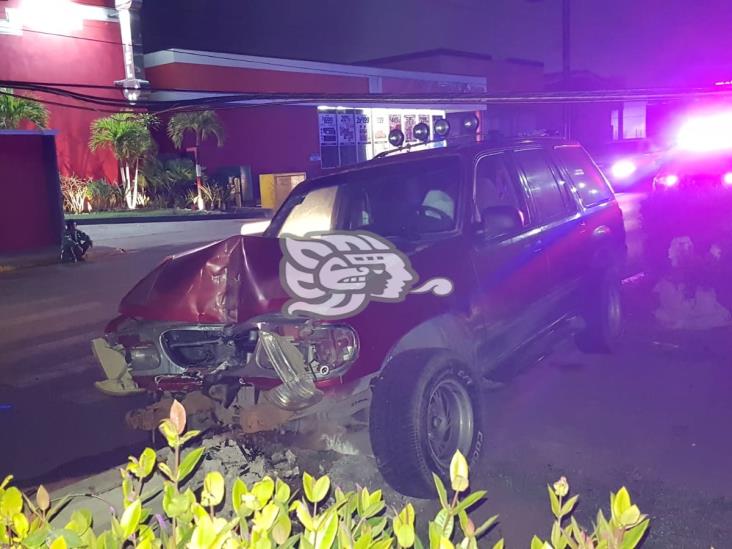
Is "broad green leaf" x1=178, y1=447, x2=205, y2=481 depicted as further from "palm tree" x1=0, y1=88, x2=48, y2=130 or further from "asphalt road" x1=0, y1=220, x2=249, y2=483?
"palm tree" x1=0, y1=88, x2=48, y2=130

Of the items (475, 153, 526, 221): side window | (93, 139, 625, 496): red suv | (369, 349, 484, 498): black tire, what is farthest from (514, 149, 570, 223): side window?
(369, 349, 484, 498): black tire

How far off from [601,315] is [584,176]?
4.24 feet

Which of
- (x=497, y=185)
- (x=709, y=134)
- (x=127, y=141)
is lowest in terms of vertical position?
(x=497, y=185)

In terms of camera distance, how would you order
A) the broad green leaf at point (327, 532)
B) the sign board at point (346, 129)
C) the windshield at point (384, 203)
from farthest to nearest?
the sign board at point (346, 129) → the windshield at point (384, 203) → the broad green leaf at point (327, 532)

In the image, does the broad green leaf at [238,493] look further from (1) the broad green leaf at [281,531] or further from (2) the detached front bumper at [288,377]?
(2) the detached front bumper at [288,377]

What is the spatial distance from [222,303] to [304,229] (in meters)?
1.85

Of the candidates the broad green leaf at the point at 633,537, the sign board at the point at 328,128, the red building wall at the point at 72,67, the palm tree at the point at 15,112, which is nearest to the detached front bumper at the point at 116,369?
the broad green leaf at the point at 633,537

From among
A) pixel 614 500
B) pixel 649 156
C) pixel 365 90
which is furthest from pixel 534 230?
pixel 365 90

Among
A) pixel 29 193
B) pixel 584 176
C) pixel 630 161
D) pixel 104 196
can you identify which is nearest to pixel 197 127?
pixel 104 196

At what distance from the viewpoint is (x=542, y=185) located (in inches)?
221

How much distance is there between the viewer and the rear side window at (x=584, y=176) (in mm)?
6160

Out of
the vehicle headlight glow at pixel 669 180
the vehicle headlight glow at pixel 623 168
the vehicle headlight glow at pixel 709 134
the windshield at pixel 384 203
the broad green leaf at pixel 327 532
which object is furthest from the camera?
the vehicle headlight glow at pixel 623 168

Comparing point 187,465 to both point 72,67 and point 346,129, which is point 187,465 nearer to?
point 72,67

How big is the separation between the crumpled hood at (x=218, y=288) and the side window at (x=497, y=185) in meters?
1.59
